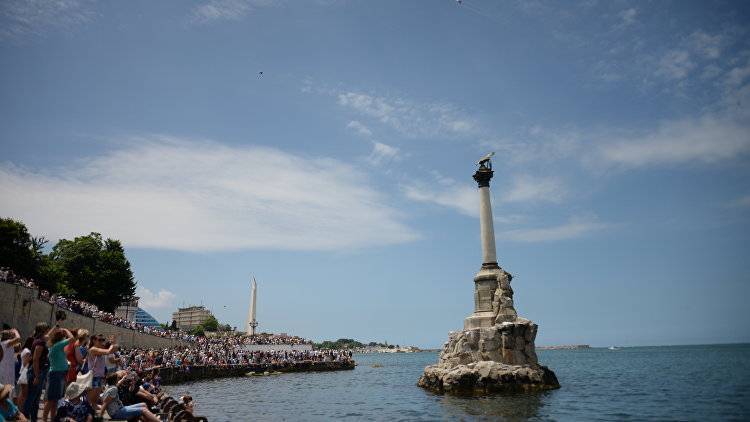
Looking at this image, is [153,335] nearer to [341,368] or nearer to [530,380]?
[341,368]

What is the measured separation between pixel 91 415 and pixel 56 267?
1975 inches

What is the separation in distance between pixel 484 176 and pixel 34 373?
1124 inches

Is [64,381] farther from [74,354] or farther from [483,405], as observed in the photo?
[483,405]

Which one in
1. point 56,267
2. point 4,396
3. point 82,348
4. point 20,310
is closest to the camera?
point 4,396

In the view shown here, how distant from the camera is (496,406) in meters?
20.6

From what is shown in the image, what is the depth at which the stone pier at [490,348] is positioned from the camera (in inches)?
1014

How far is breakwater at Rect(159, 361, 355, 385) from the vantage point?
1368 inches

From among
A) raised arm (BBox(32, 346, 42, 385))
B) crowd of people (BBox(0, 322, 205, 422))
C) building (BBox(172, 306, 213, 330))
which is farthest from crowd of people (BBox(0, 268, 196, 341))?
building (BBox(172, 306, 213, 330))

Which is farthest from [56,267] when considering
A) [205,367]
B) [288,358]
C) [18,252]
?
[288,358]

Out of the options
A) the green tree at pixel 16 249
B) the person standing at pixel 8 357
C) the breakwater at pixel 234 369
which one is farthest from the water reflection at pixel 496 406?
the green tree at pixel 16 249

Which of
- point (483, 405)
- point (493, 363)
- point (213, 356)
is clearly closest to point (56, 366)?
point (483, 405)

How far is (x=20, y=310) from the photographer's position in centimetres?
2558

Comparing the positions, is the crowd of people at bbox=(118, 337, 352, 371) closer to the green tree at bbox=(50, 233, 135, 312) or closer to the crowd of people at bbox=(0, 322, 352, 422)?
the green tree at bbox=(50, 233, 135, 312)

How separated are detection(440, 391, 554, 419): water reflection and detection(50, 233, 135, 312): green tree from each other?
42.8 meters
